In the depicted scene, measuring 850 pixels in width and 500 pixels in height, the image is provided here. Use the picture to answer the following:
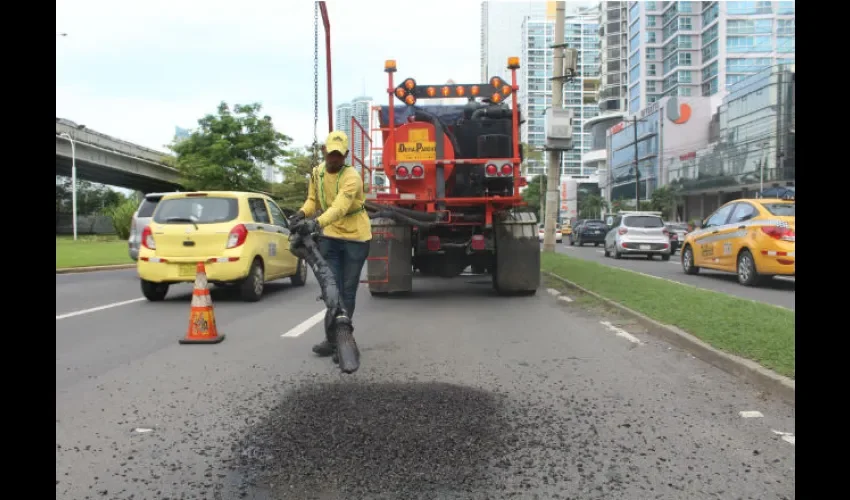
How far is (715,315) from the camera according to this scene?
7859 mm

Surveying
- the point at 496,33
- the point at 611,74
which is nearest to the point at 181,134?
the point at 496,33

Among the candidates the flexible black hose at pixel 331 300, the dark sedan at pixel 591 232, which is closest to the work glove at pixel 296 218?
the flexible black hose at pixel 331 300

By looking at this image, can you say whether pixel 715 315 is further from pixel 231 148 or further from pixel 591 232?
pixel 231 148

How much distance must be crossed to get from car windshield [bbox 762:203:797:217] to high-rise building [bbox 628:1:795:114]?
68.5 m

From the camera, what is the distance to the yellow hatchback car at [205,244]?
988cm

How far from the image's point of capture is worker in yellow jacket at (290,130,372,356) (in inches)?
231

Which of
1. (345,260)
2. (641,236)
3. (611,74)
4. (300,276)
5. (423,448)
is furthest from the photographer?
(611,74)

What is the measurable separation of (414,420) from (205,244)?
667 cm

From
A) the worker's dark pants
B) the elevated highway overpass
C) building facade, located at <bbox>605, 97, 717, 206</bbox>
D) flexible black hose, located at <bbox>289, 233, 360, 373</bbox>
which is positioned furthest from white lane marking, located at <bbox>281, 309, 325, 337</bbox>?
building facade, located at <bbox>605, 97, 717, 206</bbox>

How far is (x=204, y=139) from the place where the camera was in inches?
1683

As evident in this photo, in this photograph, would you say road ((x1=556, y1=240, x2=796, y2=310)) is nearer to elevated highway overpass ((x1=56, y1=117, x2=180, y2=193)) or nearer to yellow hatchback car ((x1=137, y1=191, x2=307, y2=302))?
yellow hatchback car ((x1=137, y1=191, x2=307, y2=302))

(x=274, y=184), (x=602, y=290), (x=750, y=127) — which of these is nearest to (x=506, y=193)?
(x=602, y=290)

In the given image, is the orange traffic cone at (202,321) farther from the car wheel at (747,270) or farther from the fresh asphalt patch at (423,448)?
the car wheel at (747,270)
